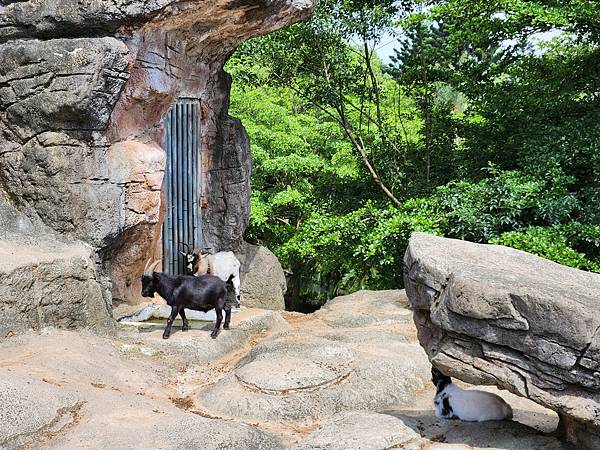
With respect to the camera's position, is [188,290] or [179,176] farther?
[179,176]

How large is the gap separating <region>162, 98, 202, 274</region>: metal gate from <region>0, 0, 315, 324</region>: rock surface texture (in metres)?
1.23

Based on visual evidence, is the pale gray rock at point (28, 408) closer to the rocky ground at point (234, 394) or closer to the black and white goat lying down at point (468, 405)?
the rocky ground at point (234, 394)

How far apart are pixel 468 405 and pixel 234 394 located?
259 centimetres

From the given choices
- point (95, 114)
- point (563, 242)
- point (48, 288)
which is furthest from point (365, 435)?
point (563, 242)

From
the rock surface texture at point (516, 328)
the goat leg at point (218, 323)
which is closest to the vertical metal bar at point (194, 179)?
the goat leg at point (218, 323)

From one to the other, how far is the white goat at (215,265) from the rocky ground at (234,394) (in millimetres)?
1775

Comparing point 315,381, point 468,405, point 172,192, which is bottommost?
point 315,381

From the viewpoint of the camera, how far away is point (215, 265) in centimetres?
1341

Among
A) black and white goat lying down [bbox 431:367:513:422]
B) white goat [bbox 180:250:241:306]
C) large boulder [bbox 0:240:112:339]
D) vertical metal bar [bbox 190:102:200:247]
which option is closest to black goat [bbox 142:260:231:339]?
large boulder [bbox 0:240:112:339]

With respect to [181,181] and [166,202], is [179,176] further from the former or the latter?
[166,202]

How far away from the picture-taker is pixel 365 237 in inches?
589

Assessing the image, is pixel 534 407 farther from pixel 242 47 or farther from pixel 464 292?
pixel 242 47

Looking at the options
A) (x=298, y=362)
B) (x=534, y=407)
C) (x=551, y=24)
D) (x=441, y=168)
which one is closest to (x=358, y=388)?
(x=298, y=362)

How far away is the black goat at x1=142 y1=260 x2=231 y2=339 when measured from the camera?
1044 centimetres
